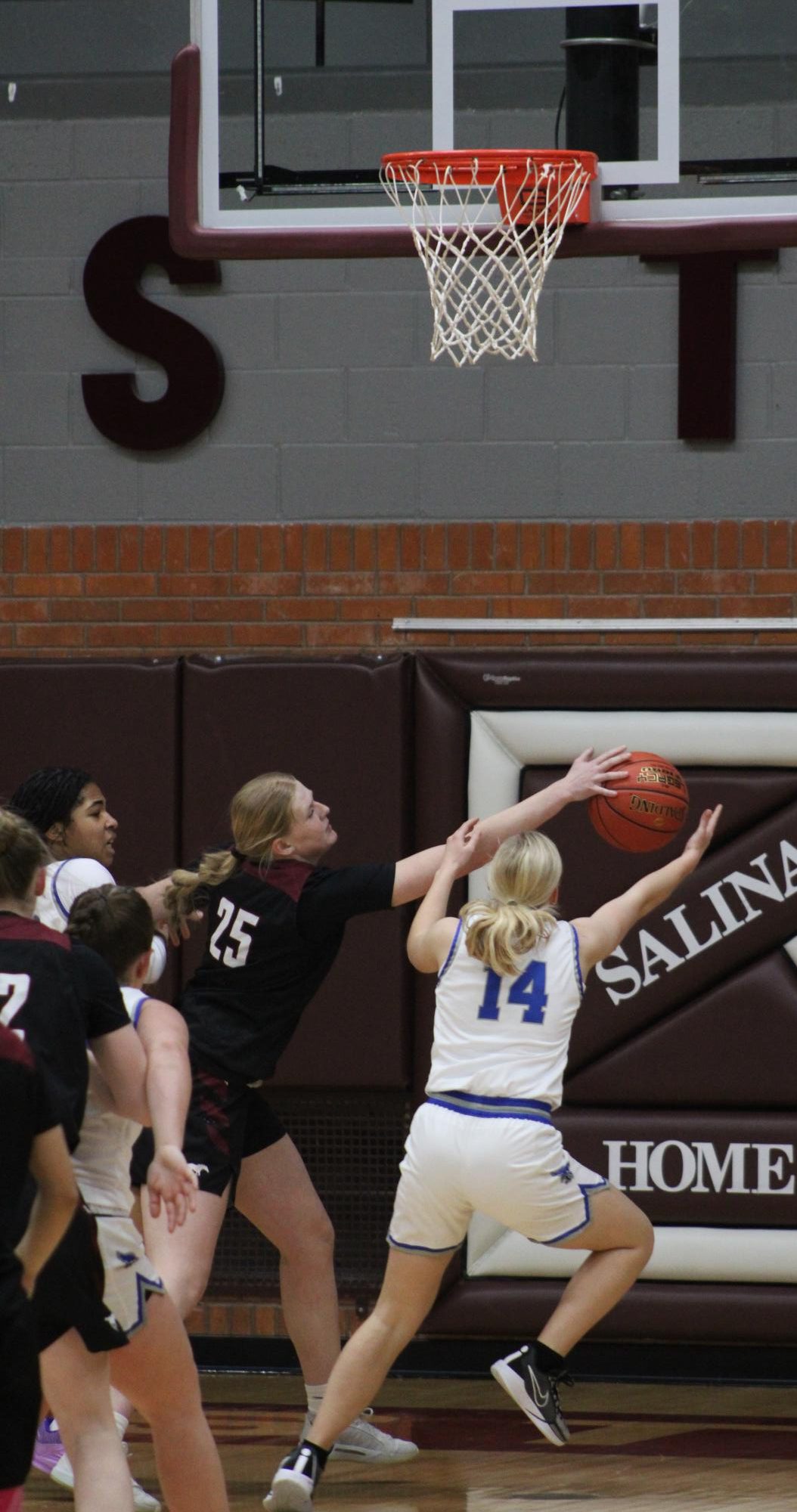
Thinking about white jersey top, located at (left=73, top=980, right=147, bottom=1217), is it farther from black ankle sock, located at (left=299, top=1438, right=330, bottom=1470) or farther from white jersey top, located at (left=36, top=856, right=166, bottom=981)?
black ankle sock, located at (left=299, top=1438, right=330, bottom=1470)

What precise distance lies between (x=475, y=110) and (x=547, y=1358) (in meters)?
4.33

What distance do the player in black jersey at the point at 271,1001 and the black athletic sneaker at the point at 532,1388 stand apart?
0.71 m

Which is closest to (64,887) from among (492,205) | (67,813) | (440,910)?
(67,813)

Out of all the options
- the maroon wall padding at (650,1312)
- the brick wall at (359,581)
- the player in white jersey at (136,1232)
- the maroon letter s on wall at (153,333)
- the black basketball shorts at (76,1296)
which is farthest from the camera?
the maroon letter s on wall at (153,333)

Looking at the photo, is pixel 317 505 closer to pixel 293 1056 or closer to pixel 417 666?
pixel 417 666

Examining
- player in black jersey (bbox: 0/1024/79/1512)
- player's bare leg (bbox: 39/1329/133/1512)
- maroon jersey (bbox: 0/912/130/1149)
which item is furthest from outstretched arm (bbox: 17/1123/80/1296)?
player's bare leg (bbox: 39/1329/133/1512)

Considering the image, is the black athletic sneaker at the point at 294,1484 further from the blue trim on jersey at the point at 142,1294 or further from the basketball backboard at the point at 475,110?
the basketball backboard at the point at 475,110

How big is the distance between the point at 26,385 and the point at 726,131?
2670 mm

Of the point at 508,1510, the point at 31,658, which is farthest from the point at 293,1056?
the point at 508,1510

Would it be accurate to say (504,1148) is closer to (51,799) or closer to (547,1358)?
(547,1358)

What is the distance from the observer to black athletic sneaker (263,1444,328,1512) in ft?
15.5

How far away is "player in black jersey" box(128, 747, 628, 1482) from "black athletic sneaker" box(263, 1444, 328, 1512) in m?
0.52

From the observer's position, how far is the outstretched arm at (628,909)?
4.98 meters

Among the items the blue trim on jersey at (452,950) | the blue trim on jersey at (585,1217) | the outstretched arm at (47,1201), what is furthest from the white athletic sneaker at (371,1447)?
the outstretched arm at (47,1201)
